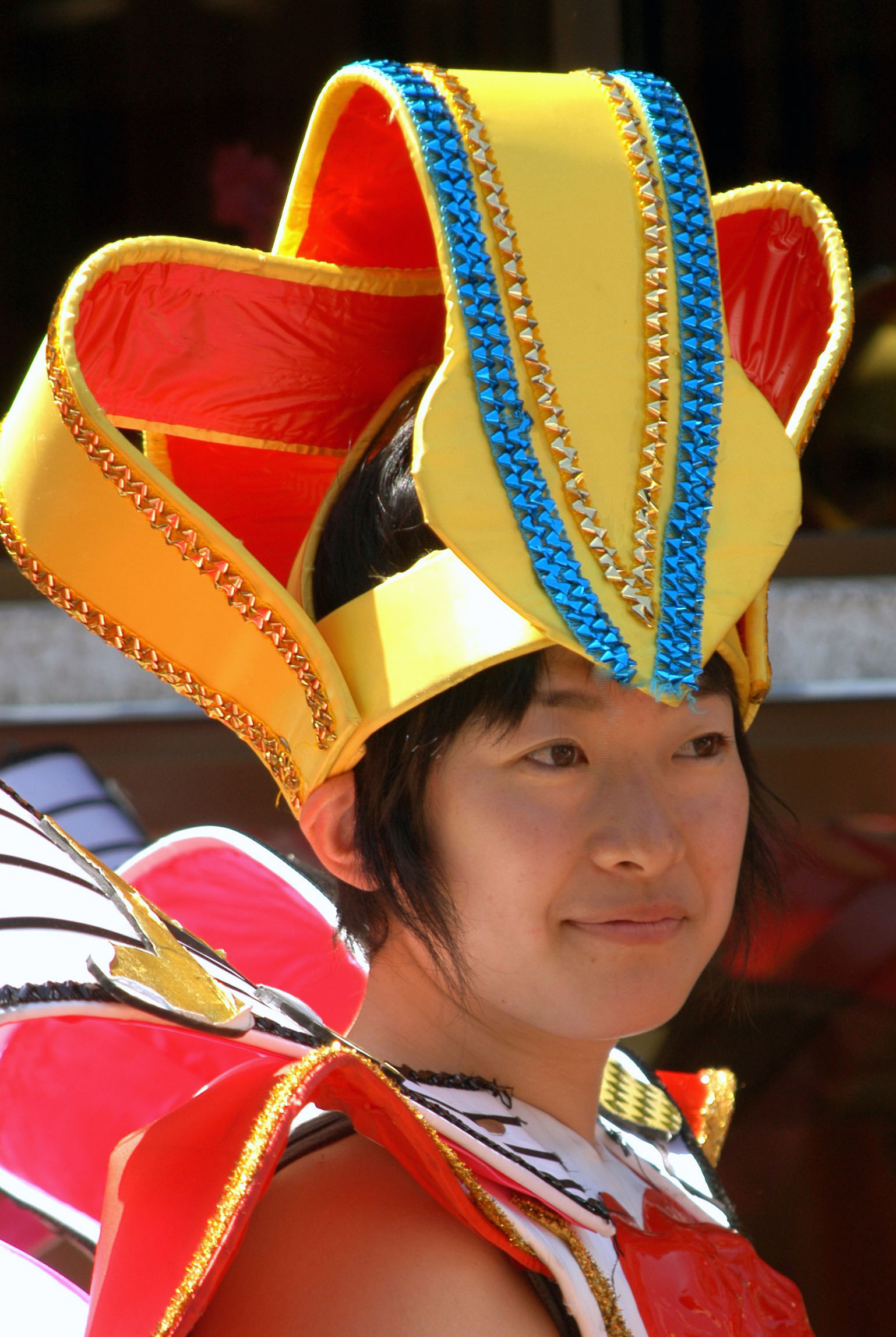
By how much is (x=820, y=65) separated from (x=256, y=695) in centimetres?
165

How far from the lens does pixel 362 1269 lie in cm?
76

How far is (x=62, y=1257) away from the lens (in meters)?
1.80

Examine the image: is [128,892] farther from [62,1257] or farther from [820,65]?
[820,65]

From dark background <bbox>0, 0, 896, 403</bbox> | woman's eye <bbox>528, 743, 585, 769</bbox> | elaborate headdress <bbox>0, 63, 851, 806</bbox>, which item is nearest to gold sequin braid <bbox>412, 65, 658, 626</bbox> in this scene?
elaborate headdress <bbox>0, 63, 851, 806</bbox>

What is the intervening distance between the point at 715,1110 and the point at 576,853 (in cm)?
55

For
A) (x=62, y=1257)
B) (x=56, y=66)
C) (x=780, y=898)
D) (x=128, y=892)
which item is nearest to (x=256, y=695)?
(x=128, y=892)

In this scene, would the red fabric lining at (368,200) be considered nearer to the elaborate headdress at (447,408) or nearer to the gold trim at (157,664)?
the elaborate headdress at (447,408)

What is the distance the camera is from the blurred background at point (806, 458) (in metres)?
2.00

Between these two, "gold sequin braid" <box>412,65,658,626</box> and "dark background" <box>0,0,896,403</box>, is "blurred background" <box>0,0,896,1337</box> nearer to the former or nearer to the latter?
"dark background" <box>0,0,896,403</box>

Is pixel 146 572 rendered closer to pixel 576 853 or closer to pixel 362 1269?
pixel 576 853

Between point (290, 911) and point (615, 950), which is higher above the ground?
point (615, 950)

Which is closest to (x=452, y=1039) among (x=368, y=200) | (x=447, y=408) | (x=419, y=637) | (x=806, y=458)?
(x=419, y=637)

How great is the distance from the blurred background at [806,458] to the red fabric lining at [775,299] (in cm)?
90

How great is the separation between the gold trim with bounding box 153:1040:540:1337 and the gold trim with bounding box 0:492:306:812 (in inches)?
9.5
